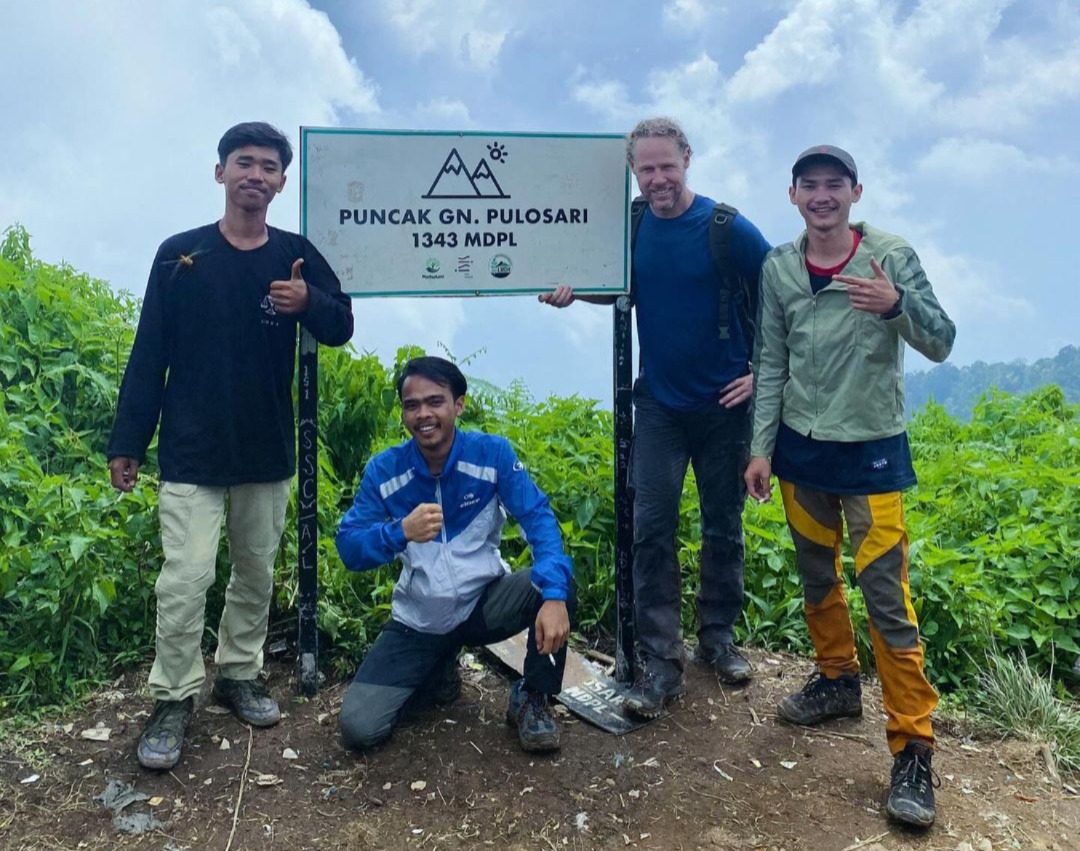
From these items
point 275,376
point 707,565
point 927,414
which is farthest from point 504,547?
point 927,414

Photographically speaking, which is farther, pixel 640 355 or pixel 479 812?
pixel 640 355

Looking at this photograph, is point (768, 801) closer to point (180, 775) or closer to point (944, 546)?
point (180, 775)

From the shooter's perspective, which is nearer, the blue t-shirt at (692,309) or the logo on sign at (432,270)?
the blue t-shirt at (692,309)

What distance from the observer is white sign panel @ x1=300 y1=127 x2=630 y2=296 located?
423 cm

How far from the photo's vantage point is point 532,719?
13.0 feet

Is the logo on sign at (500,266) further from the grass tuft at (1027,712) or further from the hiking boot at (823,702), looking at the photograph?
the grass tuft at (1027,712)

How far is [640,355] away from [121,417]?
2244mm

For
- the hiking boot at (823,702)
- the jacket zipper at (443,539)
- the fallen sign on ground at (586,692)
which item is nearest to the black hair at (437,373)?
the jacket zipper at (443,539)

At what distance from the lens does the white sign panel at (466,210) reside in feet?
13.9

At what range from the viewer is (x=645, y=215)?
14.3ft

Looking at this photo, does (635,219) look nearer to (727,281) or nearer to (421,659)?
(727,281)

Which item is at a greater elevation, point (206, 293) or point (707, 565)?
point (206, 293)

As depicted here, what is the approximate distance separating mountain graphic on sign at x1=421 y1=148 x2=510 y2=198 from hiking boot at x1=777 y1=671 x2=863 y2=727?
2592 mm

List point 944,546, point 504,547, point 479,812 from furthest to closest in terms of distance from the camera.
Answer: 1. point 944,546
2. point 504,547
3. point 479,812
